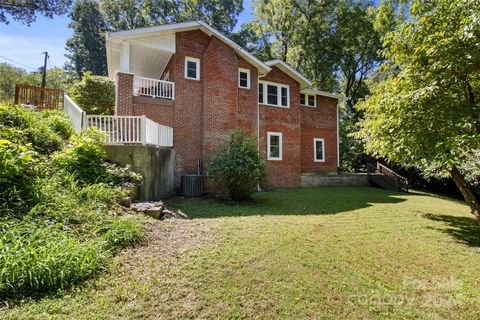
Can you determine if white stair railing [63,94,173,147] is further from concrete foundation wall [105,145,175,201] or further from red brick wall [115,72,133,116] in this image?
red brick wall [115,72,133,116]

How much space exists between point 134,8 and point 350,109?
94.0ft

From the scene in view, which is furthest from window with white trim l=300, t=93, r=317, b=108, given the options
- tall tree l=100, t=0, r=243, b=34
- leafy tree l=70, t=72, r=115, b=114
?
tall tree l=100, t=0, r=243, b=34

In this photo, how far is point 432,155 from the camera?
6.20 metres

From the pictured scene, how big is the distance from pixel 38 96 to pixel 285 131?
14.0 meters

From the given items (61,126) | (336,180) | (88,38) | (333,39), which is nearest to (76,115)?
(61,126)

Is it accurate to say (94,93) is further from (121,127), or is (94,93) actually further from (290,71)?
(290,71)

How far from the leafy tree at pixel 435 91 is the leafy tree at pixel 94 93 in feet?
49.5

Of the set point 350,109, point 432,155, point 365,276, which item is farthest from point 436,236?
point 350,109

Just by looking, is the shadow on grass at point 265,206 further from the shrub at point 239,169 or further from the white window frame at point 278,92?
the white window frame at point 278,92

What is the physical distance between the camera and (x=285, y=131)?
1523 cm

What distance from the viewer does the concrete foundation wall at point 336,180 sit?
52.4ft

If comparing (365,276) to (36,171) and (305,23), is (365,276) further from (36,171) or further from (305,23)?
(305,23)

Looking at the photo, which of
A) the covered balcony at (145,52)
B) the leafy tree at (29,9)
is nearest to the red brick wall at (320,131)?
the covered balcony at (145,52)

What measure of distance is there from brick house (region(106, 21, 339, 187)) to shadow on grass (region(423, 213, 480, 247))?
742cm
